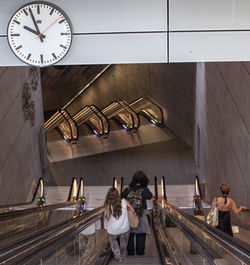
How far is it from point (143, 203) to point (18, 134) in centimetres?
653

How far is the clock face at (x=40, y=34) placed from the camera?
4848 millimetres

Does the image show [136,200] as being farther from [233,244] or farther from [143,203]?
[233,244]

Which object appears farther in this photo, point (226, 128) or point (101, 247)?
point (226, 128)

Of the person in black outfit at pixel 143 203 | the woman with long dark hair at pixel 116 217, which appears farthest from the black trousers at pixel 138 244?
the woman with long dark hair at pixel 116 217

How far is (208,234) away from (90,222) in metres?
2.04

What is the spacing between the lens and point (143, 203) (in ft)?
20.3

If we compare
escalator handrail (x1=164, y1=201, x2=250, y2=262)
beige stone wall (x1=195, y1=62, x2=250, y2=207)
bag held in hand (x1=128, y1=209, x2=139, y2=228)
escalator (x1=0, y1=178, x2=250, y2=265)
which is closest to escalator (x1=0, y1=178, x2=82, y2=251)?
escalator (x1=0, y1=178, x2=250, y2=265)

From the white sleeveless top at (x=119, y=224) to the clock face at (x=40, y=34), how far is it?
213cm

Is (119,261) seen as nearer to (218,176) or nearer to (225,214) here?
(225,214)

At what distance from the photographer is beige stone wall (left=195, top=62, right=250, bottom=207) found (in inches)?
307

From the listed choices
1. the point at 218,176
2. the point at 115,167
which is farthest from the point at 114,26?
the point at 115,167

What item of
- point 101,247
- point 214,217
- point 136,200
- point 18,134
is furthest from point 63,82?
point 214,217

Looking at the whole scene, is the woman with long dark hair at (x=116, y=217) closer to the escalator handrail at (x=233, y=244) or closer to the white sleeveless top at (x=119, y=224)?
the white sleeveless top at (x=119, y=224)

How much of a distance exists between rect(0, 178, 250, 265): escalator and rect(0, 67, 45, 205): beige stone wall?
169 inches
